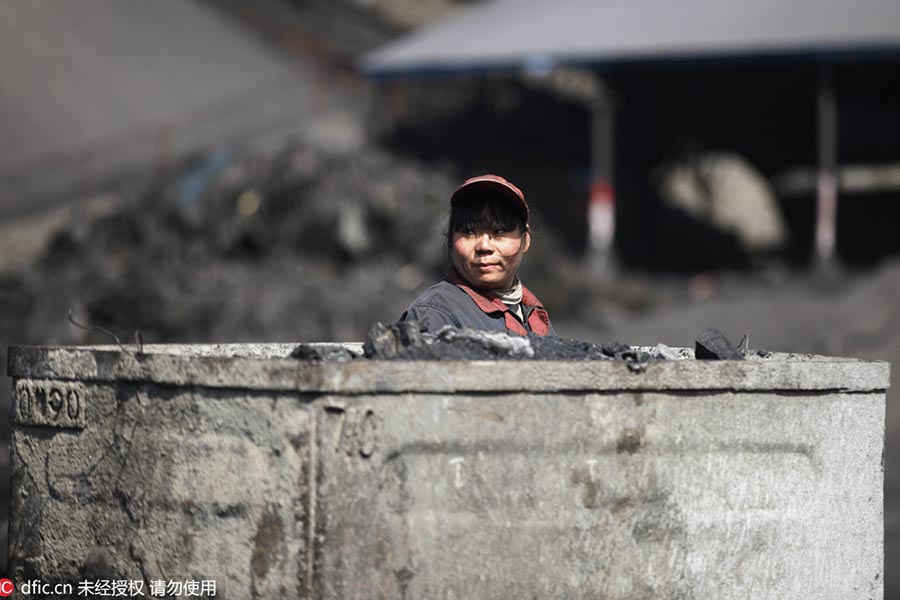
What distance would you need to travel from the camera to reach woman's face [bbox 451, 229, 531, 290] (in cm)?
428

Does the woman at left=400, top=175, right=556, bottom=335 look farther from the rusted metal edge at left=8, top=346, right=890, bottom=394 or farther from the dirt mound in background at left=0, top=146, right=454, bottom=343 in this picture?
the dirt mound in background at left=0, top=146, right=454, bottom=343

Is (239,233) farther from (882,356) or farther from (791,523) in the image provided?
(791,523)

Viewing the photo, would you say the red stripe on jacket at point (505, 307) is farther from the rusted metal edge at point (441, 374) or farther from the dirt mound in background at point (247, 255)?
the dirt mound in background at point (247, 255)

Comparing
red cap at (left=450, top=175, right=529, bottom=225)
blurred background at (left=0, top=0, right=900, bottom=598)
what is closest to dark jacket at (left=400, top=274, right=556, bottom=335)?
red cap at (left=450, top=175, right=529, bottom=225)

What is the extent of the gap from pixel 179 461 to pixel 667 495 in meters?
1.36

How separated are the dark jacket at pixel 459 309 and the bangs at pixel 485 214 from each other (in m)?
0.21

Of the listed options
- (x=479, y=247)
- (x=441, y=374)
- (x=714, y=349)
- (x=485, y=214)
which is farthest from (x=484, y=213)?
(x=441, y=374)

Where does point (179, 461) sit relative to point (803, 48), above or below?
below

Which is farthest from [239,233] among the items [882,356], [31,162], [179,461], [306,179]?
[179,461]

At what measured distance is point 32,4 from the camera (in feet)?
71.0

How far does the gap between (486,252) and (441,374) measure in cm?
95

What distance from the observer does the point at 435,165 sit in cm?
1919

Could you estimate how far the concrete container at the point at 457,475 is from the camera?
11.2 feet

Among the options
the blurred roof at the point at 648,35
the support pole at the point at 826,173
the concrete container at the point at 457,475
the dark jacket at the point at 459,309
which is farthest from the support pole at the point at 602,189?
the concrete container at the point at 457,475
